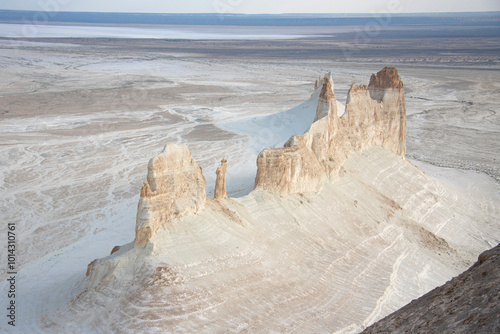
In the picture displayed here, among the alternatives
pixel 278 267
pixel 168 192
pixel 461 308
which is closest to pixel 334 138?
pixel 278 267

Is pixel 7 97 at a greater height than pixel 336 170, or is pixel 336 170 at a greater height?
pixel 336 170

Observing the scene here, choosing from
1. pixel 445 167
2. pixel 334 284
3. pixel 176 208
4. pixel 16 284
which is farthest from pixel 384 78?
pixel 16 284

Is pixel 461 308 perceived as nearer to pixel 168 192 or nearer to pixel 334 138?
pixel 168 192

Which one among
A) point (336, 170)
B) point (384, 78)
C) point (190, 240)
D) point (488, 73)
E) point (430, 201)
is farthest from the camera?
point (488, 73)

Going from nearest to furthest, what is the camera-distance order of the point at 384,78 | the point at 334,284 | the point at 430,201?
the point at 334,284 < the point at 430,201 < the point at 384,78

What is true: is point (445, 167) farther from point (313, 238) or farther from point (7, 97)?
point (7, 97)

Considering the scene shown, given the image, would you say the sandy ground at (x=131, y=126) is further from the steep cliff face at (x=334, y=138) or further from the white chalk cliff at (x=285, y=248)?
the steep cliff face at (x=334, y=138)

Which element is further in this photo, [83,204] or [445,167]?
[445,167]
